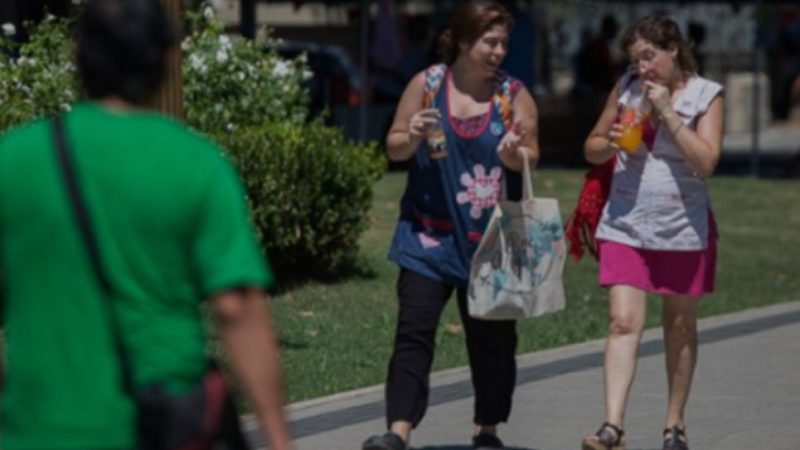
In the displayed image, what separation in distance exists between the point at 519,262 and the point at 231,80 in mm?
4673

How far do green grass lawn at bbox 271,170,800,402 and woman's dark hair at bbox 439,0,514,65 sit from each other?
2.11 m

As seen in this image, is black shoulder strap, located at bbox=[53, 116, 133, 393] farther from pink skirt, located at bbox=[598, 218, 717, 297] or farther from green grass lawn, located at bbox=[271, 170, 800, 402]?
green grass lawn, located at bbox=[271, 170, 800, 402]

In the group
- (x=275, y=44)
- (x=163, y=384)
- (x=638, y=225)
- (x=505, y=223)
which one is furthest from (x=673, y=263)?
(x=275, y=44)

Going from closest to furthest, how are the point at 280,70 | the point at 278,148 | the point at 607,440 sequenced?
1. the point at 607,440
2. the point at 278,148
3. the point at 280,70

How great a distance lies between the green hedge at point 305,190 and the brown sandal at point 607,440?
179 inches

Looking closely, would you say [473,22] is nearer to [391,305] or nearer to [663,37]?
[663,37]

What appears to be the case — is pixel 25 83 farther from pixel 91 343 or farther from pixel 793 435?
pixel 91 343

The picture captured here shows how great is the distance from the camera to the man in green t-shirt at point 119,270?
393 centimetres

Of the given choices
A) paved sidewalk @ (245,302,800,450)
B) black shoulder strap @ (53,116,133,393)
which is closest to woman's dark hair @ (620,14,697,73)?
paved sidewalk @ (245,302,800,450)

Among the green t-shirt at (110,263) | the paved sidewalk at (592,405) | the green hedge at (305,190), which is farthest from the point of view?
the green hedge at (305,190)

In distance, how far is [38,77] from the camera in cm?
1059

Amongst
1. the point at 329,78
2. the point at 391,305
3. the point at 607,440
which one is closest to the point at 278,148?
the point at 391,305

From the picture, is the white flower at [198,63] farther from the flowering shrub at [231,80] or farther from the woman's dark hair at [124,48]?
the woman's dark hair at [124,48]

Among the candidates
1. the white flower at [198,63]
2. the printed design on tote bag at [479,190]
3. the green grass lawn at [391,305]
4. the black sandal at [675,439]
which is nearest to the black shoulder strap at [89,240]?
the printed design on tote bag at [479,190]
